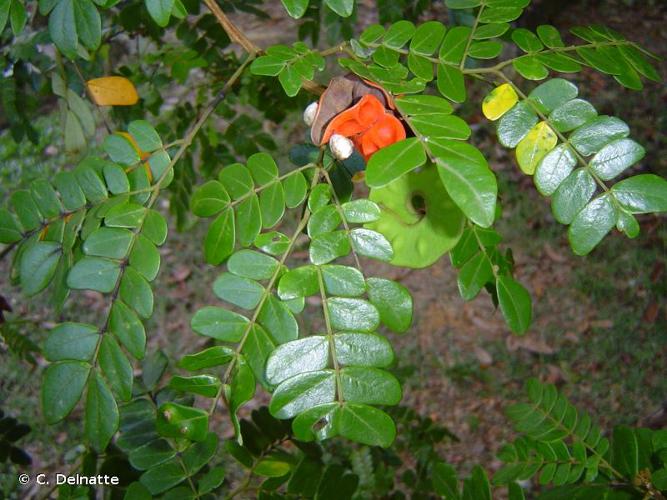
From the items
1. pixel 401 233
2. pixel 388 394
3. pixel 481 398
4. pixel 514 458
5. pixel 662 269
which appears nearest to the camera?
pixel 388 394

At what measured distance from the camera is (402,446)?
1.80 m

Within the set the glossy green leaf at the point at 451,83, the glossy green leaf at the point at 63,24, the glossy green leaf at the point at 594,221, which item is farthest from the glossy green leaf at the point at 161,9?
the glossy green leaf at the point at 594,221

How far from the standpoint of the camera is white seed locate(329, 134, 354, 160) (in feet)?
2.52

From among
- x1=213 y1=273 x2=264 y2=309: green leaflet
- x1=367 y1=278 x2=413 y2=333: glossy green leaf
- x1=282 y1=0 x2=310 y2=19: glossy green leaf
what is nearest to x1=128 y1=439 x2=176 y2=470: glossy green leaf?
x1=213 y1=273 x2=264 y2=309: green leaflet

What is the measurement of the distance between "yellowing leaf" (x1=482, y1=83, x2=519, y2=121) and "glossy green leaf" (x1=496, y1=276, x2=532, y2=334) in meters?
0.23

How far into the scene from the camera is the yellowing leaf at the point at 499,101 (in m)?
0.77

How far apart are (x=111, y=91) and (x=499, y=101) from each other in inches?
32.8

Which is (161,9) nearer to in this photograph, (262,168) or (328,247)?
(262,168)

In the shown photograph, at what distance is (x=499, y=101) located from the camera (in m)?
0.78

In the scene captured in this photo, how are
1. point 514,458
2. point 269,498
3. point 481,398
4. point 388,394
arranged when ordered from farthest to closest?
1. point 481,398
2. point 514,458
3. point 269,498
4. point 388,394

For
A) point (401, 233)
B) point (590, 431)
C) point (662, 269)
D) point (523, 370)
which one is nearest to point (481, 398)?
point (523, 370)

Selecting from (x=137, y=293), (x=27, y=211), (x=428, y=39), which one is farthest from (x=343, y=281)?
(x=27, y=211)

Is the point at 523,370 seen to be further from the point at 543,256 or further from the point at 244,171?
the point at 244,171

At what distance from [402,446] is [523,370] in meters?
1.08
